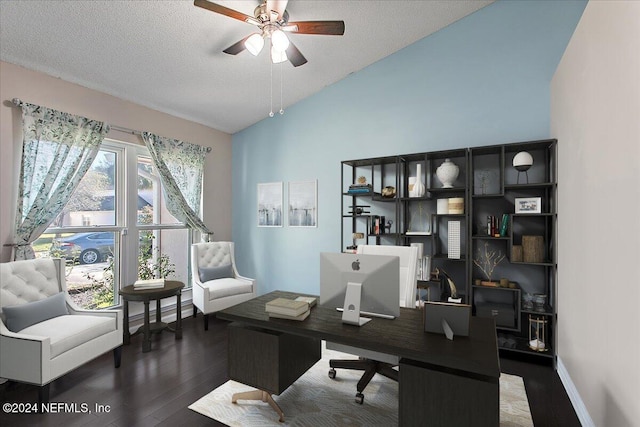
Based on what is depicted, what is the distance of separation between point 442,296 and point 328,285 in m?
1.93

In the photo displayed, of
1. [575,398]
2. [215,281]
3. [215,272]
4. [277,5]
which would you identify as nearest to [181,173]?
[215,272]

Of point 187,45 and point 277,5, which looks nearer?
point 277,5

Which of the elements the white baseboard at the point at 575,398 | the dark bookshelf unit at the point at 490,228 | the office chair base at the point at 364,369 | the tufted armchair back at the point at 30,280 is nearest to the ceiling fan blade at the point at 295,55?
the dark bookshelf unit at the point at 490,228

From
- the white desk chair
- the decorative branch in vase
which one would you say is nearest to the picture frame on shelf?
the decorative branch in vase

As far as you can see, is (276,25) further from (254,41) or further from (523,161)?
(523,161)

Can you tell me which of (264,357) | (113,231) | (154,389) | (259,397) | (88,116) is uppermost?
(88,116)

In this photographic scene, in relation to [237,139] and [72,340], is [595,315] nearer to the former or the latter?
[72,340]

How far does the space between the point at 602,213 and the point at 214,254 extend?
3995 millimetres

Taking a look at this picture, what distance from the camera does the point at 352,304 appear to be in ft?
6.15

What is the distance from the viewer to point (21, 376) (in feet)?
7.18

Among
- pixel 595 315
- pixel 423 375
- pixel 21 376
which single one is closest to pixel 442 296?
pixel 595 315

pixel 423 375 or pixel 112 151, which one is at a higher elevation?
pixel 112 151

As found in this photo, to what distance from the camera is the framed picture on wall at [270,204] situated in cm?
472

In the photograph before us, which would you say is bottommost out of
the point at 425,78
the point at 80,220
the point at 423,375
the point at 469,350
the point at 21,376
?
the point at 21,376
